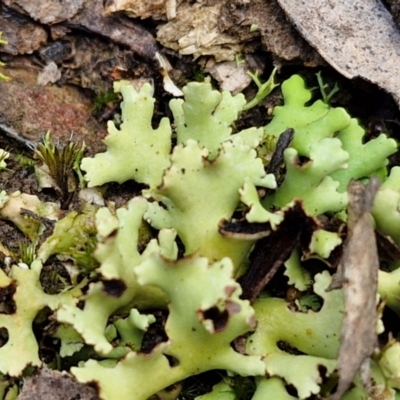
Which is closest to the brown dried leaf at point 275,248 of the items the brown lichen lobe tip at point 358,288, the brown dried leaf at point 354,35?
the brown lichen lobe tip at point 358,288

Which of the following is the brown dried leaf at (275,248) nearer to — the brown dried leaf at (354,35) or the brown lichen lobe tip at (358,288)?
the brown lichen lobe tip at (358,288)

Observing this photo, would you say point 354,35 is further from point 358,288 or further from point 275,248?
point 358,288

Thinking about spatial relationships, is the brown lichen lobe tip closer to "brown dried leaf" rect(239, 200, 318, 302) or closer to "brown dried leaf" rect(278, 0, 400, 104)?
"brown dried leaf" rect(239, 200, 318, 302)

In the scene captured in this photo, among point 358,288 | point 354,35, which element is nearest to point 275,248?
point 358,288

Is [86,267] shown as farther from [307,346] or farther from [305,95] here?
[305,95]

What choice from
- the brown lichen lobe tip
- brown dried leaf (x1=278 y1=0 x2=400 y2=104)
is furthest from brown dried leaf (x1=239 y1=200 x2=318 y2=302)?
brown dried leaf (x1=278 y1=0 x2=400 y2=104)
